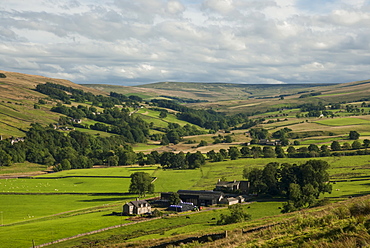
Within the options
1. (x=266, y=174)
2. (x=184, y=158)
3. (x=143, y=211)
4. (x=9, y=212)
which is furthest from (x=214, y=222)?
(x=184, y=158)

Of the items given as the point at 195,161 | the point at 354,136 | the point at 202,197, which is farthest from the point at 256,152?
the point at 202,197

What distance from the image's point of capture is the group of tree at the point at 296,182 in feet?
276

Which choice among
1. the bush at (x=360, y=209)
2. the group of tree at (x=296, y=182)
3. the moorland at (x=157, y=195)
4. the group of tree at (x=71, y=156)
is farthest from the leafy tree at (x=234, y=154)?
the bush at (x=360, y=209)

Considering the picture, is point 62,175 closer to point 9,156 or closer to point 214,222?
point 9,156

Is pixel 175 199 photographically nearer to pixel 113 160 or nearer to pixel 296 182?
pixel 296 182

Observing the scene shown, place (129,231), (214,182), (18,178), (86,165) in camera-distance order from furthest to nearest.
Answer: (86,165), (18,178), (214,182), (129,231)

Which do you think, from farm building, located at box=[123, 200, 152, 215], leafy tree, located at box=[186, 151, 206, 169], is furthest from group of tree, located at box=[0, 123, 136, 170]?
farm building, located at box=[123, 200, 152, 215]

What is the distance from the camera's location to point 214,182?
11906 cm

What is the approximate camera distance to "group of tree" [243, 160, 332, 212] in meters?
84.2

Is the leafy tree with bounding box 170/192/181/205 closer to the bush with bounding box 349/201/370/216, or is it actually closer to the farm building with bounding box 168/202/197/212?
the farm building with bounding box 168/202/197/212

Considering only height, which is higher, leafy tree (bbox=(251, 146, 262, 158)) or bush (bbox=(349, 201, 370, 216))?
bush (bbox=(349, 201, 370, 216))

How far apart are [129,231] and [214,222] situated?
14.7 meters

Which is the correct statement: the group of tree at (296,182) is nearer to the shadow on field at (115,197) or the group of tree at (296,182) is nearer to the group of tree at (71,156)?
the shadow on field at (115,197)

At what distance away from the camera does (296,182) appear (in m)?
94.2
